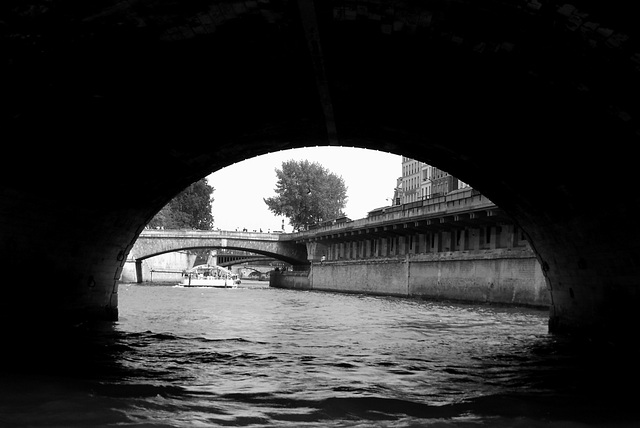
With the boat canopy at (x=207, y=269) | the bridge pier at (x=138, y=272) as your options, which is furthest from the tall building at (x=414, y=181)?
the bridge pier at (x=138, y=272)

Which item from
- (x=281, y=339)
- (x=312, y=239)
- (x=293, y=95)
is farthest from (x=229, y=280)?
(x=293, y=95)

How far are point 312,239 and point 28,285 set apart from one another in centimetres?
6394

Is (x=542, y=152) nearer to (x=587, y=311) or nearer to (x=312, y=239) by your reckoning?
(x=587, y=311)

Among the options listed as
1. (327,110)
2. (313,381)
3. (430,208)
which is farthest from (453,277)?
(313,381)

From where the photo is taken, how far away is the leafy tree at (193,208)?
115m

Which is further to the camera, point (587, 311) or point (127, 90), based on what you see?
point (587, 311)

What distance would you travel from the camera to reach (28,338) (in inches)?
728

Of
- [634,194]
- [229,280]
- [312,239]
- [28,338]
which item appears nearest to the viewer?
[634,194]

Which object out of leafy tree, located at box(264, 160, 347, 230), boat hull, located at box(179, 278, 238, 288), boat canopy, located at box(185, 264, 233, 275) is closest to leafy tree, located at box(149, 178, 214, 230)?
boat canopy, located at box(185, 264, 233, 275)

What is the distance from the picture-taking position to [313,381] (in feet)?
40.8

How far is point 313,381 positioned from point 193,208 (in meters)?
108

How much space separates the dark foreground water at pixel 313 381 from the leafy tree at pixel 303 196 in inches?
3645

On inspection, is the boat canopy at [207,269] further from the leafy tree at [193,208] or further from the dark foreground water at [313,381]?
the dark foreground water at [313,381]

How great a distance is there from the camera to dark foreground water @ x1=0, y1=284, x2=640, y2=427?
9.49 m
